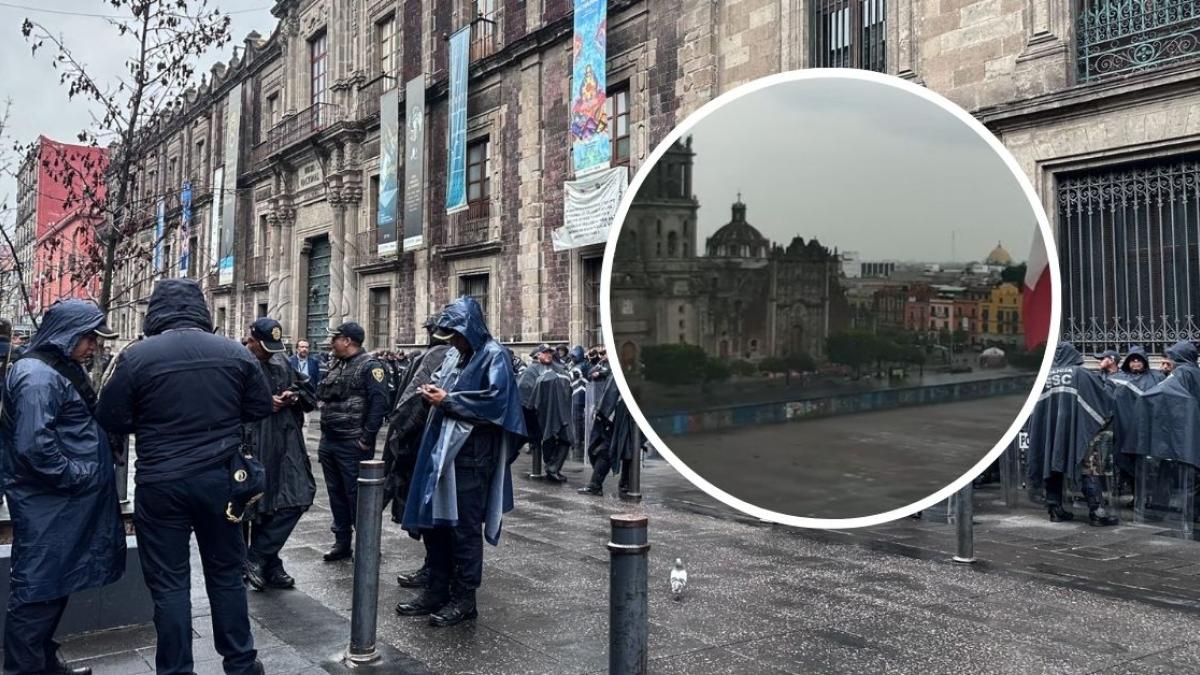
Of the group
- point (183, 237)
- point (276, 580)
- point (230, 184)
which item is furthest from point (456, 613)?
point (230, 184)

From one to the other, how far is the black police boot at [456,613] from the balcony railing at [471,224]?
49.8 feet

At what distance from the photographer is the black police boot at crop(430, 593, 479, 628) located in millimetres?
4496

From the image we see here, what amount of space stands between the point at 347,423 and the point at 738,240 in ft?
16.7

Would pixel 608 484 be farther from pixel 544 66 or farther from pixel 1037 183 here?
pixel 544 66

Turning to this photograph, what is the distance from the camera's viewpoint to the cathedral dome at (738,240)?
4.45 feet

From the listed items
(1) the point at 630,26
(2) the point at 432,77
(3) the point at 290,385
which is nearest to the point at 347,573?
(3) the point at 290,385

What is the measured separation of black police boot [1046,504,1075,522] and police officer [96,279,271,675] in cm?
688

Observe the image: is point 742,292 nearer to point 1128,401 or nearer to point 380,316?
point 1128,401

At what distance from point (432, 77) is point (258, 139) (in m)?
13.7

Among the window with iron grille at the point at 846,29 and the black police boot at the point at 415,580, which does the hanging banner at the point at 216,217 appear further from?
the black police boot at the point at 415,580

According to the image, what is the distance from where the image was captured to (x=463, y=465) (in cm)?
459

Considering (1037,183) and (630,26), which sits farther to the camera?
(630,26)

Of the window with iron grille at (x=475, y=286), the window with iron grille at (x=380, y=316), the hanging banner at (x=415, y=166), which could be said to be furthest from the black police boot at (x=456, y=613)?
the window with iron grille at (x=380, y=316)

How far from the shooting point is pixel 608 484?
33.2 ft
